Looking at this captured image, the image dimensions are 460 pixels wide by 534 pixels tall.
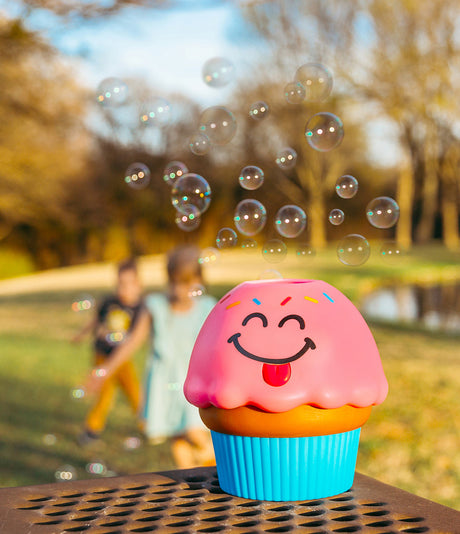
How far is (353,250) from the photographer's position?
2908mm

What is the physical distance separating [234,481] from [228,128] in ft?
6.78

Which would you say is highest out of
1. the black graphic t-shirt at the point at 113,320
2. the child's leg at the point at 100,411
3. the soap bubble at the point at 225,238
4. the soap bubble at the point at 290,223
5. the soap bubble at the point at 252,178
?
the soap bubble at the point at 252,178

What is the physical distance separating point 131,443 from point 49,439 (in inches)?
27.1

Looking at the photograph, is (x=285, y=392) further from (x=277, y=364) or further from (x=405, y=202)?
(x=405, y=202)

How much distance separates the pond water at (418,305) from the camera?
11.0 metres

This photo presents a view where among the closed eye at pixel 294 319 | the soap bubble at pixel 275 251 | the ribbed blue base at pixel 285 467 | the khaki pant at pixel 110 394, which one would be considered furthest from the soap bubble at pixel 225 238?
the khaki pant at pixel 110 394

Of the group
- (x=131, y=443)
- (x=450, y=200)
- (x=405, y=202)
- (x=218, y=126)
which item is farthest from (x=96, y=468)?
(x=450, y=200)

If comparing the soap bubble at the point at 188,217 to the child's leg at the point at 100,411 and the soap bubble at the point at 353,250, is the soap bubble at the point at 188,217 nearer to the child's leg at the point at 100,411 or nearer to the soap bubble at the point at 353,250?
the soap bubble at the point at 353,250

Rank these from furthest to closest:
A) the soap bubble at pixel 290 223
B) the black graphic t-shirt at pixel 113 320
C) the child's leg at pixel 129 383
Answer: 1. the child's leg at pixel 129 383
2. the black graphic t-shirt at pixel 113 320
3. the soap bubble at pixel 290 223

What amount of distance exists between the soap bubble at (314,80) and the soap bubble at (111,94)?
34.4 inches

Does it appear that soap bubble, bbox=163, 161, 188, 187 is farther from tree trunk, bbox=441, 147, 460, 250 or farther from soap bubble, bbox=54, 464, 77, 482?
Answer: tree trunk, bbox=441, 147, 460, 250

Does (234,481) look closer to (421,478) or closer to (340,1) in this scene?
(421,478)

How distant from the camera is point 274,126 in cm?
2525

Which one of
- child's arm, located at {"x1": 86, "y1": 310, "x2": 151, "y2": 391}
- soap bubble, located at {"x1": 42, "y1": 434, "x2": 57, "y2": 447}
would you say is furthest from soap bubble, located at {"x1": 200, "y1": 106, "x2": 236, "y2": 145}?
soap bubble, located at {"x1": 42, "y1": 434, "x2": 57, "y2": 447}
